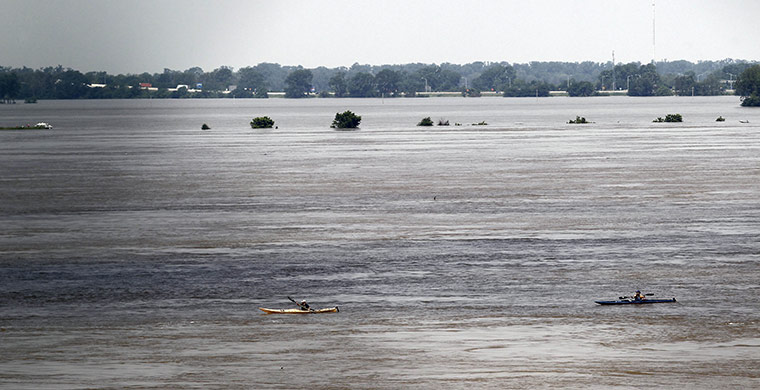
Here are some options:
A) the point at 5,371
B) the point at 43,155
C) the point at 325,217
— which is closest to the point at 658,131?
the point at 43,155

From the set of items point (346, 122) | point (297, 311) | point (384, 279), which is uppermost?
point (297, 311)

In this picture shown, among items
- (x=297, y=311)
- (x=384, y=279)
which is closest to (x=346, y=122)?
(x=384, y=279)

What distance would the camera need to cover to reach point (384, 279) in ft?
110

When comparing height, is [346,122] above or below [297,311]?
below

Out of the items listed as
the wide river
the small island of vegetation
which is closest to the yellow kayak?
the wide river

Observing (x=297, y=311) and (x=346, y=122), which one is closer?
(x=297, y=311)

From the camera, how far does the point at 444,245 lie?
40.6m

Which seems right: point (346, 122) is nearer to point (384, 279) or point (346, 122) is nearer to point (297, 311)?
point (384, 279)

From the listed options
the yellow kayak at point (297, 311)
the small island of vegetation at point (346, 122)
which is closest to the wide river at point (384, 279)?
the yellow kayak at point (297, 311)

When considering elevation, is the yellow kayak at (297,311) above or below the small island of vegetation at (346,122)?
above

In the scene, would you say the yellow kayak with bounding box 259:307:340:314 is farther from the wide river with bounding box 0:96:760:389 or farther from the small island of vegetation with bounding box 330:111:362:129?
the small island of vegetation with bounding box 330:111:362:129

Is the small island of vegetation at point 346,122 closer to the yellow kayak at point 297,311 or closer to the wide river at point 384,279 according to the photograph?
the wide river at point 384,279

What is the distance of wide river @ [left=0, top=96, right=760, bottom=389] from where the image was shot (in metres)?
22.8

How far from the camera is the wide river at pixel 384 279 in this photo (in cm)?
2278
